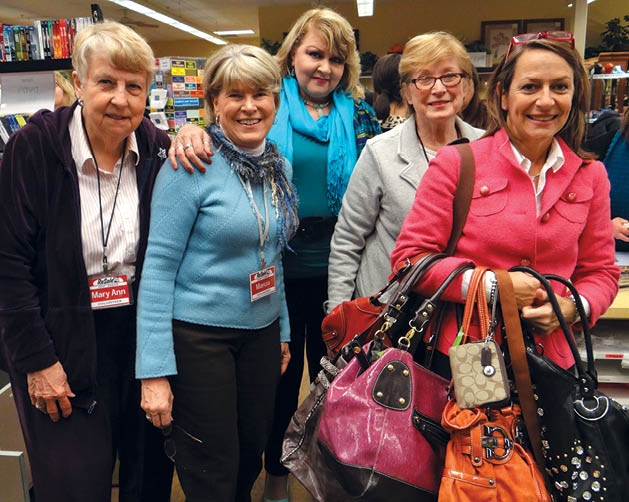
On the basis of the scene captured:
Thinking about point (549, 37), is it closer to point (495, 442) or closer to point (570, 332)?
point (570, 332)

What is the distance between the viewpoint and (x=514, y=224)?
1164 mm

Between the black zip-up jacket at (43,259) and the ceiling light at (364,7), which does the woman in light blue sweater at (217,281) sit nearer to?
the black zip-up jacket at (43,259)

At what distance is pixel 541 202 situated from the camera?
1.20 m

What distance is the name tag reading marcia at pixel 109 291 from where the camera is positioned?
137cm

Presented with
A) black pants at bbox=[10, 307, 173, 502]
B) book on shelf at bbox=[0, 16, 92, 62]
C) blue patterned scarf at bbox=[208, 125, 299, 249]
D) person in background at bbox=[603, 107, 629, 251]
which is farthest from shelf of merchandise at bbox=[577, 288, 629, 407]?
book on shelf at bbox=[0, 16, 92, 62]

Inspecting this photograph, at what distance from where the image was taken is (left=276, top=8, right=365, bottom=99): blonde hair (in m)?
1.84

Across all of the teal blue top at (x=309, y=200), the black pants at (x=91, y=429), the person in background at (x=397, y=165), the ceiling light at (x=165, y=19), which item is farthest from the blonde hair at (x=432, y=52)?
the ceiling light at (x=165, y=19)

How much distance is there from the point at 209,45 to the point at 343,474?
1740cm

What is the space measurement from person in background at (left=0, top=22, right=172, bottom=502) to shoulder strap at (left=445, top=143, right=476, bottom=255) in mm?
811

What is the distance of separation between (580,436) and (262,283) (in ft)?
2.85

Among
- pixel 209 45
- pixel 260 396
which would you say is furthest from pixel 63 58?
pixel 209 45

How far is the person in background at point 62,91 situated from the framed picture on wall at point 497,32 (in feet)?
28.5

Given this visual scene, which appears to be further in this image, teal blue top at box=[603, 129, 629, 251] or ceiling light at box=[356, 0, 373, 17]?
ceiling light at box=[356, 0, 373, 17]

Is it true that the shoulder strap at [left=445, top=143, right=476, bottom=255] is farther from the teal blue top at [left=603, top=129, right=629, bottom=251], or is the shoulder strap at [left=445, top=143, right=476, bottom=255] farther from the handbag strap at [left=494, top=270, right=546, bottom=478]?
the teal blue top at [left=603, top=129, right=629, bottom=251]
